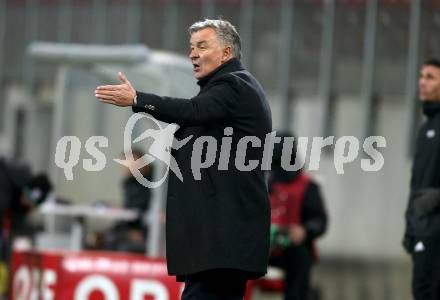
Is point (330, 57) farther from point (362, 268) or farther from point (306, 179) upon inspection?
point (306, 179)

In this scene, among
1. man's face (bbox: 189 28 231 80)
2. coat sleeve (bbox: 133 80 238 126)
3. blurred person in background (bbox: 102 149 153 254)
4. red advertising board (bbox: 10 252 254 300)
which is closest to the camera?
coat sleeve (bbox: 133 80 238 126)

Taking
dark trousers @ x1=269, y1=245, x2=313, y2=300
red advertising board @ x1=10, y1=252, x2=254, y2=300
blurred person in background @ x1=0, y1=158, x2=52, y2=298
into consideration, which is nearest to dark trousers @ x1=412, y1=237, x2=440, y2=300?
red advertising board @ x1=10, y1=252, x2=254, y2=300

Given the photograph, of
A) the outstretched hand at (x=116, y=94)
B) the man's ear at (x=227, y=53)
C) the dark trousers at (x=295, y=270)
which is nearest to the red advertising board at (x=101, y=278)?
the dark trousers at (x=295, y=270)

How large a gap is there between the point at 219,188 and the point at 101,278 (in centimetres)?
488

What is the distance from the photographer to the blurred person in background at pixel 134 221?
46.6 feet

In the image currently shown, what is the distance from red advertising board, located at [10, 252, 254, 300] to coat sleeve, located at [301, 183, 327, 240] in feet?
3.20

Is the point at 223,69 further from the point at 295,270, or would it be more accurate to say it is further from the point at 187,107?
the point at 295,270

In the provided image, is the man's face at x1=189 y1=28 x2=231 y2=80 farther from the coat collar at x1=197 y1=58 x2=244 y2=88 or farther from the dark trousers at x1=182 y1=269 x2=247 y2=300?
the dark trousers at x1=182 y1=269 x2=247 y2=300

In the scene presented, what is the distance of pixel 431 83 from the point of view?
933cm

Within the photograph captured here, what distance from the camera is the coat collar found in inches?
277

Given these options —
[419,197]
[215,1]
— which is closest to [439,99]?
[419,197]

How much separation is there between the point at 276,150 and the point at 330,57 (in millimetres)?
3596

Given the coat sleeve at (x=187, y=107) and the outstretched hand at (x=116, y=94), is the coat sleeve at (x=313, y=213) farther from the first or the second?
the outstretched hand at (x=116, y=94)

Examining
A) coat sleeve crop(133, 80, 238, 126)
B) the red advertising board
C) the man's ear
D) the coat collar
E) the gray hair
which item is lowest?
the red advertising board
